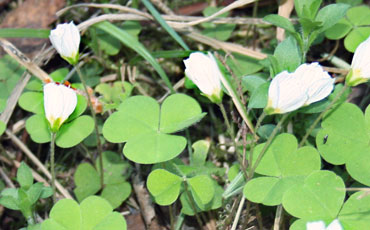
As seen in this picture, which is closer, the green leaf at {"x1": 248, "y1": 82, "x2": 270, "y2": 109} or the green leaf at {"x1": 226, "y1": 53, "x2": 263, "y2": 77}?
the green leaf at {"x1": 248, "y1": 82, "x2": 270, "y2": 109}

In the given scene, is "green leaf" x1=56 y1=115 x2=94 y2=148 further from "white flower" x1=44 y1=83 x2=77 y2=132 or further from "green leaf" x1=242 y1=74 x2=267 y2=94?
"green leaf" x1=242 y1=74 x2=267 y2=94

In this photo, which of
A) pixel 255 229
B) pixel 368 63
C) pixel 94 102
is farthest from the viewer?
pixel 94 102

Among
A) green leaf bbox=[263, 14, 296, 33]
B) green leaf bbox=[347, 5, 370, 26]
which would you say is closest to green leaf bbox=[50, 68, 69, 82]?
green leaf bbox=[263, 14, 296, 33]

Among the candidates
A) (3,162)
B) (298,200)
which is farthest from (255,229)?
(3,162)

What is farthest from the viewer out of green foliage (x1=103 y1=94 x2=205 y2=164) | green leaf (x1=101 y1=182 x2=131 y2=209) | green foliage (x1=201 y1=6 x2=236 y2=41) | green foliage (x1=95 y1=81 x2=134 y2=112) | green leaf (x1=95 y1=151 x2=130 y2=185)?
green foliage (x1=201 y1=6 x2=236 y2=41)

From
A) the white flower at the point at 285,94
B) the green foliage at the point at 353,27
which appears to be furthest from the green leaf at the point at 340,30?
the white flower at the point at 285,94

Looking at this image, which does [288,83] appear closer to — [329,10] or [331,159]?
[331,159]
